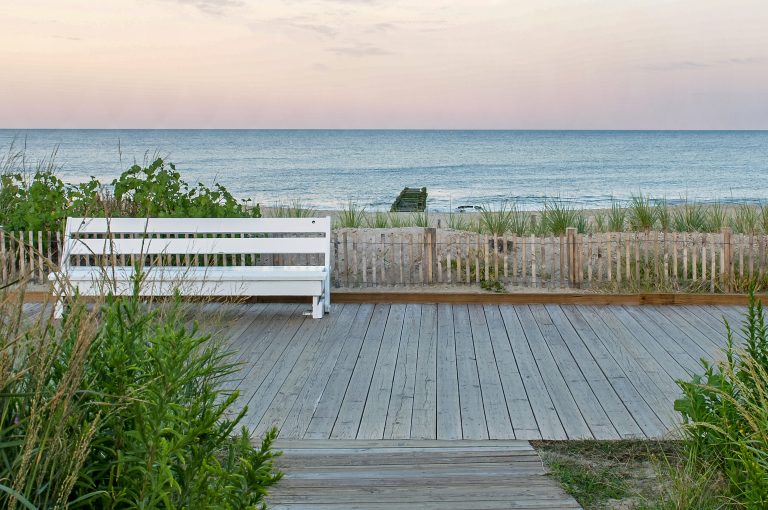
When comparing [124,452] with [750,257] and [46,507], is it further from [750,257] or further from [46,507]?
[750,257]

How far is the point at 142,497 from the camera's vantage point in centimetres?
170

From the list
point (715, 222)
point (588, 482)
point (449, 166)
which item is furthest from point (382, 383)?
point (449, 166)

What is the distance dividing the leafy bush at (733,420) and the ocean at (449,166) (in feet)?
53.1

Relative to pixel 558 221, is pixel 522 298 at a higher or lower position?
lower

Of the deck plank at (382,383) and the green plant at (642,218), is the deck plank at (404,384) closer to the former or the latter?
the deck plank at (382,383)

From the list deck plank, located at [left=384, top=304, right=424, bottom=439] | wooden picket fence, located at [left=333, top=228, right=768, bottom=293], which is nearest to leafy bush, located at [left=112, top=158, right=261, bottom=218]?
wooden picket fence, located at [left=333, top=228, right=768, bottom=293]

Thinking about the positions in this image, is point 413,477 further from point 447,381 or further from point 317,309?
point 317,309

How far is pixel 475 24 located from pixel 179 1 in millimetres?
12391

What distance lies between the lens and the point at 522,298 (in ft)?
22.3

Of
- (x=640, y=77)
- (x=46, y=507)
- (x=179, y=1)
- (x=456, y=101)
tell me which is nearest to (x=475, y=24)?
(x=456, y=101)

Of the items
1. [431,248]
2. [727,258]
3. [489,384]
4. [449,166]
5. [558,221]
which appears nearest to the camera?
[489,384]

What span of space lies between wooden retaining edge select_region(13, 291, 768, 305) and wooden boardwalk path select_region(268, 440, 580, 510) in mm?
3169

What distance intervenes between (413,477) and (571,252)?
4189 millimetres

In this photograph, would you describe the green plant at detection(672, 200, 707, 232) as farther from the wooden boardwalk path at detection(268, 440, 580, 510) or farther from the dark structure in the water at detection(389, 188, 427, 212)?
Answer: the dark structure in the water at detection(389, 188, 427, 212)
